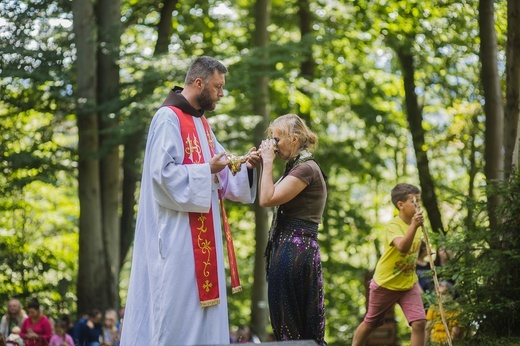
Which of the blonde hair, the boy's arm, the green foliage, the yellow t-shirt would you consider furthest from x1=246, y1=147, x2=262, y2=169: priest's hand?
the green foliage

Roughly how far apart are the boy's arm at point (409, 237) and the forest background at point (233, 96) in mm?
3811

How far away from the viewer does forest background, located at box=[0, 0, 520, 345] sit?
1867 cm

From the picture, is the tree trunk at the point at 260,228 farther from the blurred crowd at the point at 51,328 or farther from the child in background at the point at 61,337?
the child in background at the point at 61,337

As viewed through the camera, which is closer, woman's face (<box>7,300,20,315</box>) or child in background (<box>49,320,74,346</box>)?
child in background (<box>49,320,74,346</box>)

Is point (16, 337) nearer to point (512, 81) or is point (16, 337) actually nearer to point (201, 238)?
point (201, 238)

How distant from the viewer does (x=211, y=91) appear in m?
7.11

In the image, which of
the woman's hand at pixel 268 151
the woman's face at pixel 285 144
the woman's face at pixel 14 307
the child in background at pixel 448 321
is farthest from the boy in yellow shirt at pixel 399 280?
the woman's face at pixel 14 307

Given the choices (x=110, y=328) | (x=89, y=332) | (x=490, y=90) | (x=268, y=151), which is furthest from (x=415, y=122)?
(x=268, y=151)

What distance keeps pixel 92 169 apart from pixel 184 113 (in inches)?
506

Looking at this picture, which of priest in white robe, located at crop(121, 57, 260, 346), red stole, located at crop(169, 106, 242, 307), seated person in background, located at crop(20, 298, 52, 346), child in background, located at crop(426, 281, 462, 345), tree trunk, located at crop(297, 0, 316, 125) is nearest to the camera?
priest in white robe, located at crop(121, 57, 260, 346)

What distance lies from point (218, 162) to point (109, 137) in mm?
12750

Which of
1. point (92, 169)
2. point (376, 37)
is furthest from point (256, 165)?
point (376, 37)

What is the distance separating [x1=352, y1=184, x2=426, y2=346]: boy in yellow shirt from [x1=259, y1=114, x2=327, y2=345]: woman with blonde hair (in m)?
1.89

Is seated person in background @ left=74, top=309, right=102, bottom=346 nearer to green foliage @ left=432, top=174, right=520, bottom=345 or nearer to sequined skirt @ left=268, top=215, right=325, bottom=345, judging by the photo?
green foliage @ left=432, top=174, right=520, bottom=345
